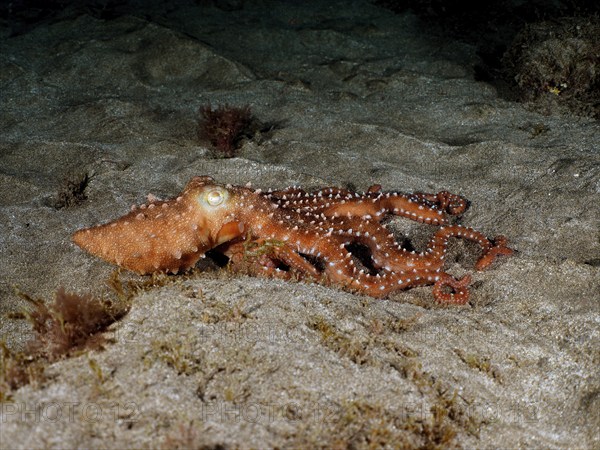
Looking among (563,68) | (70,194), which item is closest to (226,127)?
(70,194)

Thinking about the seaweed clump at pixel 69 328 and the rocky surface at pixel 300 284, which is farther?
the seaweed clump at pixel 69 328

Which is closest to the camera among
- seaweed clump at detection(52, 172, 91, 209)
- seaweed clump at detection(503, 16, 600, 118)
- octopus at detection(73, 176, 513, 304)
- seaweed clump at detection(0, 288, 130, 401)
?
seaweed clump at detection(0, 288, 130, 401)

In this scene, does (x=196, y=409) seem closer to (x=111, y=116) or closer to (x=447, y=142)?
(x=447, y=142)

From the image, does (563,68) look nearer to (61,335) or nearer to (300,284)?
(300,284)

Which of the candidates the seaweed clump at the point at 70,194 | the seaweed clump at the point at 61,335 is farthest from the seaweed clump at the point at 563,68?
the seaweed clump at the point at 61,335

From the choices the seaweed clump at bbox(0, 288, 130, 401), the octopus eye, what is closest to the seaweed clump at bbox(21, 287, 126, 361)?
the seaweed clump at bbox(0, 288, 130, 401)

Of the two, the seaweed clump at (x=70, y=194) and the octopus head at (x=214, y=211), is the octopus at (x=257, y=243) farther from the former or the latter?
the seaweed clump at (x=70, y=194)

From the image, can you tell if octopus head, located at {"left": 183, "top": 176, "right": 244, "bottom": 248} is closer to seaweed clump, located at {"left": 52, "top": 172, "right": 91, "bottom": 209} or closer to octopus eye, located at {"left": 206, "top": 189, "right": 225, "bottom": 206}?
octopus eye, located at {"left": 206, "top": 189, "right": 225, "bottom": 206}
